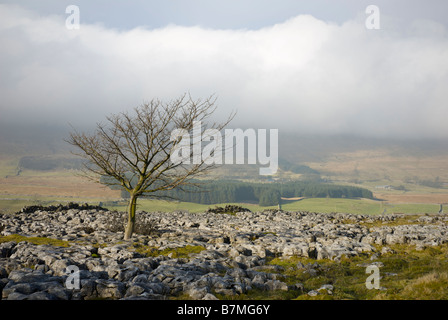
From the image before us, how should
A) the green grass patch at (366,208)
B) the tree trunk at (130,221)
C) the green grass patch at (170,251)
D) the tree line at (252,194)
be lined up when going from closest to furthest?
1. the green grass patch at (170,251)
2. the tree trunk at (130,221)
3. the green grass patch at (366,208)
4. the tree line at (252,194)

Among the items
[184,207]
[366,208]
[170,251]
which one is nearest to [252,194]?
[366,208]

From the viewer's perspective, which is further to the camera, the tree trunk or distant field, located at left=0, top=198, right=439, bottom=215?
distant field, located at left=0, top=198, right=439, bottom=215

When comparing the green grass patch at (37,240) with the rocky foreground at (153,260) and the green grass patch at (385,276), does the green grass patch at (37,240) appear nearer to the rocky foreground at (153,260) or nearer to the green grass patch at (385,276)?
the rocky foreground at (153,260)

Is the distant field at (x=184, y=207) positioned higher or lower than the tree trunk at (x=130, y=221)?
lower

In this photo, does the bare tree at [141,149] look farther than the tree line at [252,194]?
No

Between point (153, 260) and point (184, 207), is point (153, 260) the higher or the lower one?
the higher one

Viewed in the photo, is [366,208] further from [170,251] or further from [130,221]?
[170,251]

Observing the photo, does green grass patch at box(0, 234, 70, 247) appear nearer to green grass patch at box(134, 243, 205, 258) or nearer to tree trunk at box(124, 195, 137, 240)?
tree trunk at box(124, 195, 137, 240)
